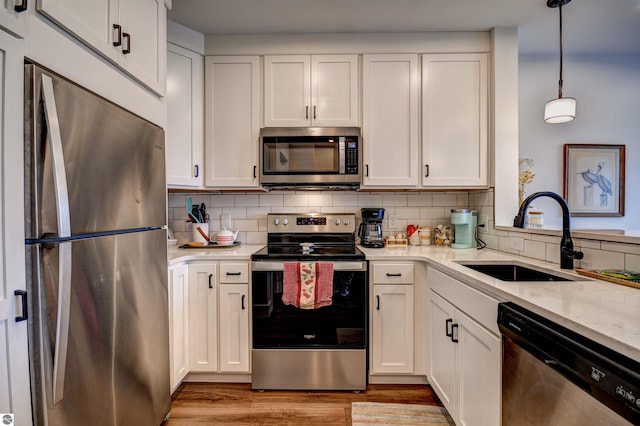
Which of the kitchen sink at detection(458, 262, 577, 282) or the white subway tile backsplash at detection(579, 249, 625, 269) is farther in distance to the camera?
the kitchen sink at detection(458, 262, 577, 282)

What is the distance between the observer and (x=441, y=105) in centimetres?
221

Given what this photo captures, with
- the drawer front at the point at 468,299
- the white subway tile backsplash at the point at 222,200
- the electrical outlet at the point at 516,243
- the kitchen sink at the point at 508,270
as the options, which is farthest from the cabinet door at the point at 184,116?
the electrical outlet at the point at 516,243

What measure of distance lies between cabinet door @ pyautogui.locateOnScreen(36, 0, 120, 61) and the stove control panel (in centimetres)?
152

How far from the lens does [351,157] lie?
7.07 ft

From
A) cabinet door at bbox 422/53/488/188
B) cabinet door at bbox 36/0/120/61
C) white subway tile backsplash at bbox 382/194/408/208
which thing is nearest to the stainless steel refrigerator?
cabinet door at bbox 36/0/120/61

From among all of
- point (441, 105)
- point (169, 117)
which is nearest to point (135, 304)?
point (169, 117)

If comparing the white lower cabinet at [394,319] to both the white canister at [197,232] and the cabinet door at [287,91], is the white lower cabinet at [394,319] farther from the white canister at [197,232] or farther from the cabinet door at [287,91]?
the white canister at [197,232]

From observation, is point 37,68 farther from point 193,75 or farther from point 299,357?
point 299,357

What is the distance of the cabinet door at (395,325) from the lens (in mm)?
1968

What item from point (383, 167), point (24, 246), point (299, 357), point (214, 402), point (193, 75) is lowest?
point (214, 402)

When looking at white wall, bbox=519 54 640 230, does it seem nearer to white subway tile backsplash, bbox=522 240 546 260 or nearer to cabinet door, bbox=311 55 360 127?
white subway tile backsplash, bbox=522 240 546 260

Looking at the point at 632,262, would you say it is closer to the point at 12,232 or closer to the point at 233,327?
the point at 233,327

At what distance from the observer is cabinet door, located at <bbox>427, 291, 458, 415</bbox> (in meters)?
1.56

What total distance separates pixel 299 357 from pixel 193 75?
7.07 ft
